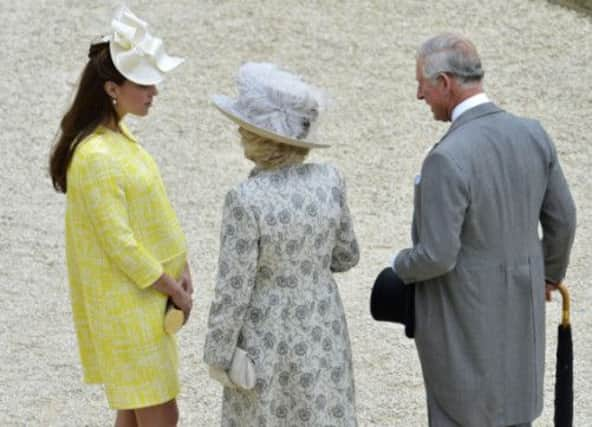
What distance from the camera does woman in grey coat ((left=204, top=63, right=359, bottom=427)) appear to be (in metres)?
3.42

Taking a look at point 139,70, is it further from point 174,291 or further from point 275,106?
point 174,291

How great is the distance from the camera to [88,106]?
366cm

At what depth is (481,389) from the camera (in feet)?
11.9

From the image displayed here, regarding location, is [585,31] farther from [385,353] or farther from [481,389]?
[481,389]

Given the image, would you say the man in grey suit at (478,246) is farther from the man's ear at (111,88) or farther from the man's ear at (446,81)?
the man's ear at (111,88)

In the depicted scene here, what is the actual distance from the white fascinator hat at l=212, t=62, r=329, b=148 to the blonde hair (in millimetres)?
27

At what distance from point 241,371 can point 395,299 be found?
54cm

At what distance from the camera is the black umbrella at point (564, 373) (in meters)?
3.93

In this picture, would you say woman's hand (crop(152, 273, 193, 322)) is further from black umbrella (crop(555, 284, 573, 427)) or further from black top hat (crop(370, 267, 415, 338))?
black umbrella (crop(555, 284, 573, 427))

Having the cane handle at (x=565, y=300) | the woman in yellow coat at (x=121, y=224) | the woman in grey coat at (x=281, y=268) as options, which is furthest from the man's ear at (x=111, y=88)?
the cane handle at (x=565, y=300)

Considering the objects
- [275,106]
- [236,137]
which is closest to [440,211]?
[275,106]

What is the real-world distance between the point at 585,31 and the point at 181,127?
3.19m

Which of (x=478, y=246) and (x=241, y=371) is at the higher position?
(x=478, y=246)

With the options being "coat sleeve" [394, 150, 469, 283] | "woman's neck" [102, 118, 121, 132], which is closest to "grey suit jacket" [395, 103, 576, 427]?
"coat sleeve" [394, 150, 469, 283]
